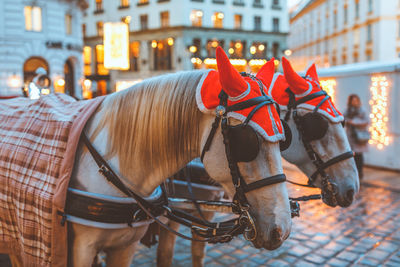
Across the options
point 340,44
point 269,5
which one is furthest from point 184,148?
point 340,44

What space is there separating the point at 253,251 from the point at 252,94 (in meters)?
3.63

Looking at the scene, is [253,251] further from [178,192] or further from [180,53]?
[180,53]

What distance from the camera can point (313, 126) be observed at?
3.19 m

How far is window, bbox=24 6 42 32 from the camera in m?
26.6

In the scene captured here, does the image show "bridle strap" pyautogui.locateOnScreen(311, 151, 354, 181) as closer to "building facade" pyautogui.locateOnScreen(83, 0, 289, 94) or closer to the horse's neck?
the horse's neck

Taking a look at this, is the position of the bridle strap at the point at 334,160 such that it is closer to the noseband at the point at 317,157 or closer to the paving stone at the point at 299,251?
the noseband at the point at 317,157

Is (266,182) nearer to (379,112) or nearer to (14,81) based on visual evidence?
(379,112)

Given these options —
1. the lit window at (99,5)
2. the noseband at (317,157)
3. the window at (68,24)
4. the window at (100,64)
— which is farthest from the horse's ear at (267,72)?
the lit window at (99,5)

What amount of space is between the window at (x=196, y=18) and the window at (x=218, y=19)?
1493mm

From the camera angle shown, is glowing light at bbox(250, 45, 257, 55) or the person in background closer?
the person in background

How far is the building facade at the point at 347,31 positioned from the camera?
38.0 meters

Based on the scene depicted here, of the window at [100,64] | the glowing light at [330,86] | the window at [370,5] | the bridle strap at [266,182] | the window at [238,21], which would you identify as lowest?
the bridle strap at [266,182]

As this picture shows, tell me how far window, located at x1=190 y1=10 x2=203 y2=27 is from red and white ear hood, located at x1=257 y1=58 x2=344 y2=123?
122 ft

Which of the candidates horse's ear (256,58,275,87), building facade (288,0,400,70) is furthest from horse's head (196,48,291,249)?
building facade (288,0,400,70)
